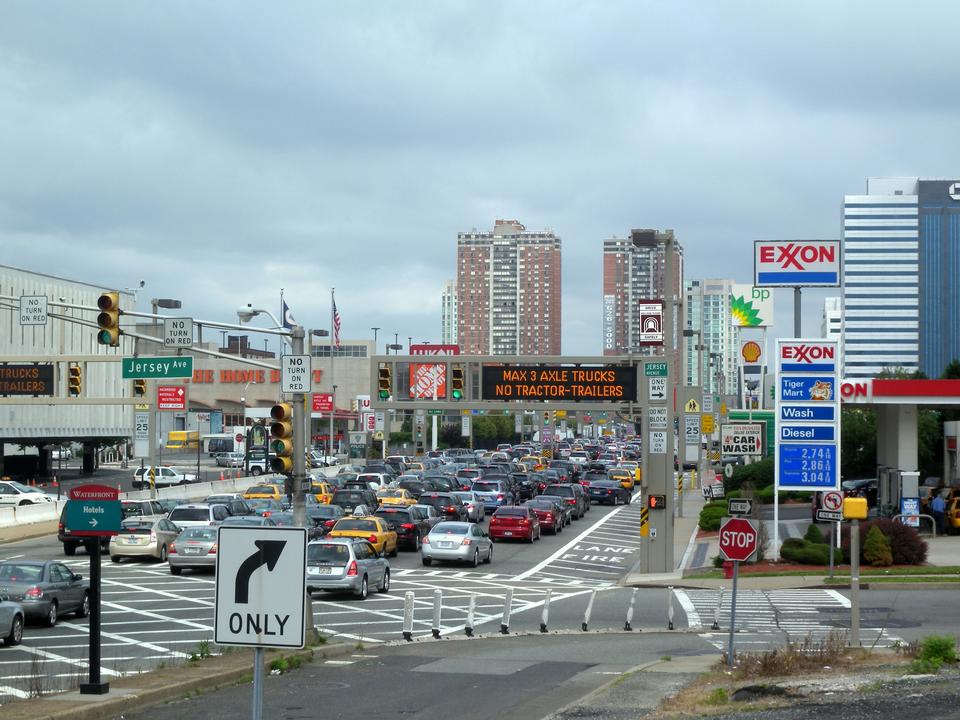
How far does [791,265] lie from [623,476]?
37296 millimetres

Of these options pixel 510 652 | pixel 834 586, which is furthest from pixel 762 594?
pixel 510 652

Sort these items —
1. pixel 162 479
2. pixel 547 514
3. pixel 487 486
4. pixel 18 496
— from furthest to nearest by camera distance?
pixel 162 479 < pixel 487 486 < pixel 18 496 < pixel 547 514

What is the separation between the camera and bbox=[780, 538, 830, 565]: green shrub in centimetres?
3753

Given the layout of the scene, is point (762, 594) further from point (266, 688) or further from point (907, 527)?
point (266, 688)

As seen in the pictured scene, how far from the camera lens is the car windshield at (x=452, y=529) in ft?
128

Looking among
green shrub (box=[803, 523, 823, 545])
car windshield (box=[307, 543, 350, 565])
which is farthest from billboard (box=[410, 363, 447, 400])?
car windshield (box=[307, 543, 350, 565])

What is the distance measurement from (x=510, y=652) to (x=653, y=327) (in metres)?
21.9

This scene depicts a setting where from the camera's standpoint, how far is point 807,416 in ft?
128

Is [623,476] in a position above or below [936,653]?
below

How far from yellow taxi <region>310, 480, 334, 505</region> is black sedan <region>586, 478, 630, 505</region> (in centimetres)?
1454

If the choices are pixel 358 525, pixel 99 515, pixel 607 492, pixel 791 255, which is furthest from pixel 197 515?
pixel 607 492

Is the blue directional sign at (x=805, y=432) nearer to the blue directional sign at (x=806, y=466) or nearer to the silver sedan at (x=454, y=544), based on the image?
the blue directional sign at (x=806, y=466)

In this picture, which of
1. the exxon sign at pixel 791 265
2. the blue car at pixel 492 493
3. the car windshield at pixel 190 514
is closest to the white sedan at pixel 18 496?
the car windshield at pixel 190 514

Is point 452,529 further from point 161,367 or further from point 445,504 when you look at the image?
point 161,367
